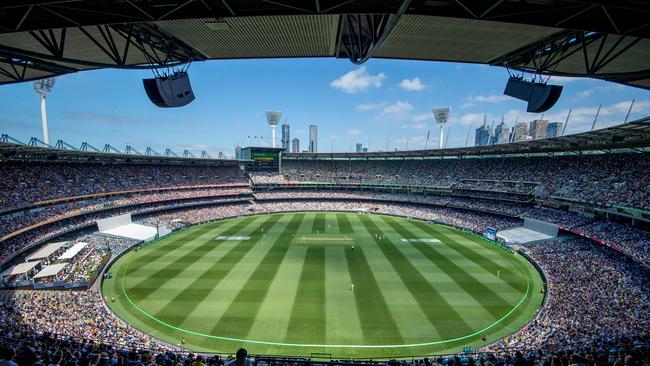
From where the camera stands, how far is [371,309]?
69.4 ft

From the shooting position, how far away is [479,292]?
23719 millimetres

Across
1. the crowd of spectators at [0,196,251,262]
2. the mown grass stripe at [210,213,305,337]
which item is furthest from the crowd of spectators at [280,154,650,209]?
the mown grass stripe at [210,213,305,337]

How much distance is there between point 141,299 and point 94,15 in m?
23.3

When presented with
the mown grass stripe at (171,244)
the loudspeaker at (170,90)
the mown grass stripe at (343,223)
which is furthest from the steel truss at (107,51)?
the mown grass stripe at (343,223)

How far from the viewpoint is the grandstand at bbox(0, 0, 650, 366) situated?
693 cm

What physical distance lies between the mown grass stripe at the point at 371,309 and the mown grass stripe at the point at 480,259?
12026 millimetres

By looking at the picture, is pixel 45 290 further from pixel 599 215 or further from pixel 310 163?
pixel 310 163

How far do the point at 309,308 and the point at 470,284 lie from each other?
14.7 m

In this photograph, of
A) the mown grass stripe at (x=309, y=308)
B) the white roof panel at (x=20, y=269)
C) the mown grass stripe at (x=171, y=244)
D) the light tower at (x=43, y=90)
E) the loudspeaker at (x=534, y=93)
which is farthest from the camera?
the light tower at (x=43, y=90)

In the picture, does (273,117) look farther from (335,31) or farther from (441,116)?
(335,31)

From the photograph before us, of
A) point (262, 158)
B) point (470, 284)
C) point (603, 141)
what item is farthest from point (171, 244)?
point (603, 141)

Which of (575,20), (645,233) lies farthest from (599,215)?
(575,20)

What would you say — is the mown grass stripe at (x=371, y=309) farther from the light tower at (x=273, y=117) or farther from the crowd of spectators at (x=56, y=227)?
the light tower at (x=273, y=117)

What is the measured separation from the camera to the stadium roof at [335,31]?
542 cm
